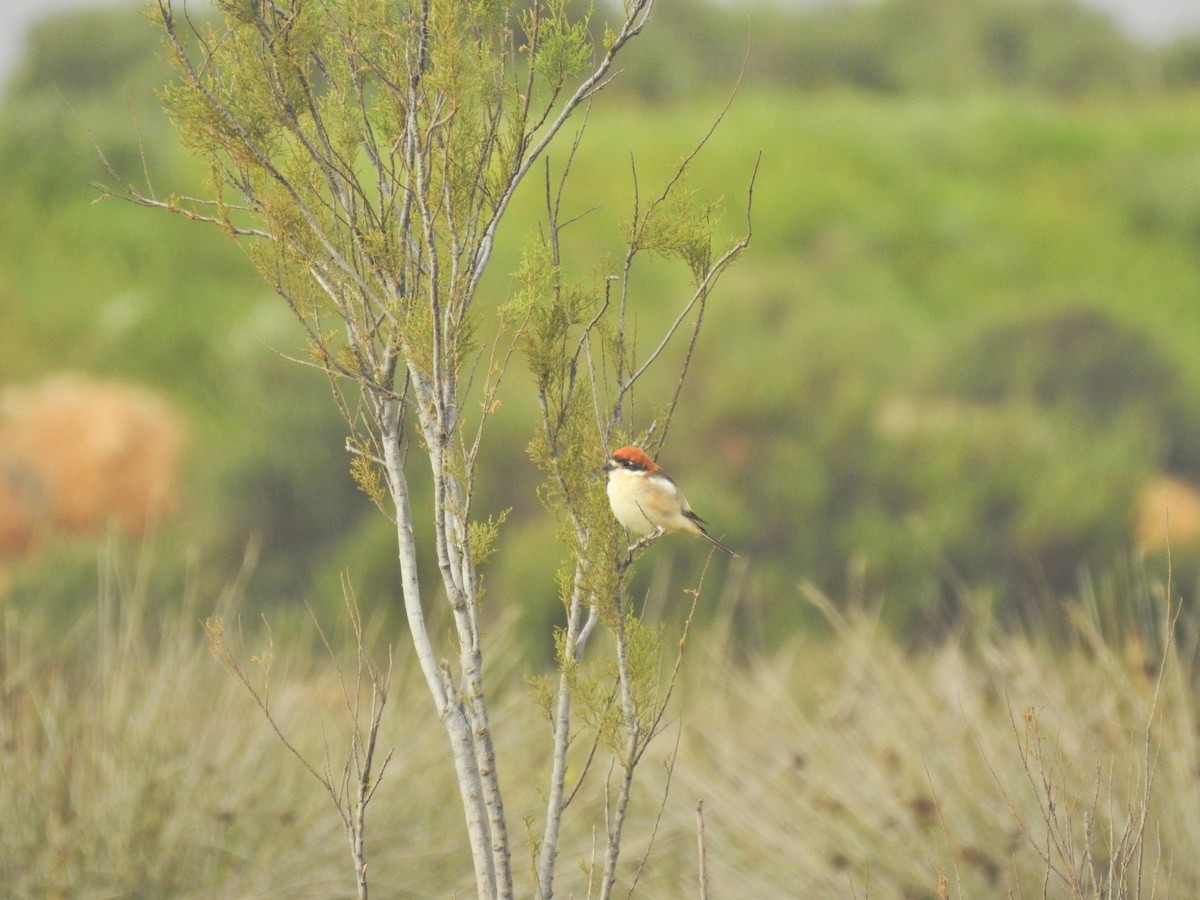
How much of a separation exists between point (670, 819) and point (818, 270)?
20.6 meters

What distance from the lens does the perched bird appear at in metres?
3.27

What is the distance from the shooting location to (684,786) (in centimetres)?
542

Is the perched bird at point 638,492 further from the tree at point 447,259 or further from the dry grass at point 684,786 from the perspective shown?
the dry grass at point 684,786

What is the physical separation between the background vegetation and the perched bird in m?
0.84

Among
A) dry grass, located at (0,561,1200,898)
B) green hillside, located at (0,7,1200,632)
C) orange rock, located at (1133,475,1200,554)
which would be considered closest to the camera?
dry grass, located at (0,561,1200,898)

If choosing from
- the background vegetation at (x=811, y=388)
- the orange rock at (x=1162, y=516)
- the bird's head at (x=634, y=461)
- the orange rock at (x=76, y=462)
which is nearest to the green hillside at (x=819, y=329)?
the background vegetation at (x=811, y=388)

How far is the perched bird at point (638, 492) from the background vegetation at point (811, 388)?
0.84 metres

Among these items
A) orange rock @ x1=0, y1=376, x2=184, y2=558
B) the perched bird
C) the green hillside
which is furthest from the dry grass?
orange rock @ x1=0, y1=376, x2=184, y2=558

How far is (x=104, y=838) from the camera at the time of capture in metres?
5.20

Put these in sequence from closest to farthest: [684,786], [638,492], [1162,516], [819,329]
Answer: [638,492] < [684,786] < [1162,516] < [819,329]

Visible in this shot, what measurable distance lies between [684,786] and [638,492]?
2401 millimetres

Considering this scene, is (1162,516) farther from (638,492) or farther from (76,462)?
(638,492)

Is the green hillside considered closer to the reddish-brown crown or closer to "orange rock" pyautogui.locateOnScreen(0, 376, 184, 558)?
the reddish-brown crown

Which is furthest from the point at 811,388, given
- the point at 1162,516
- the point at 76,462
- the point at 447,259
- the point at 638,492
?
the point at 638,492
